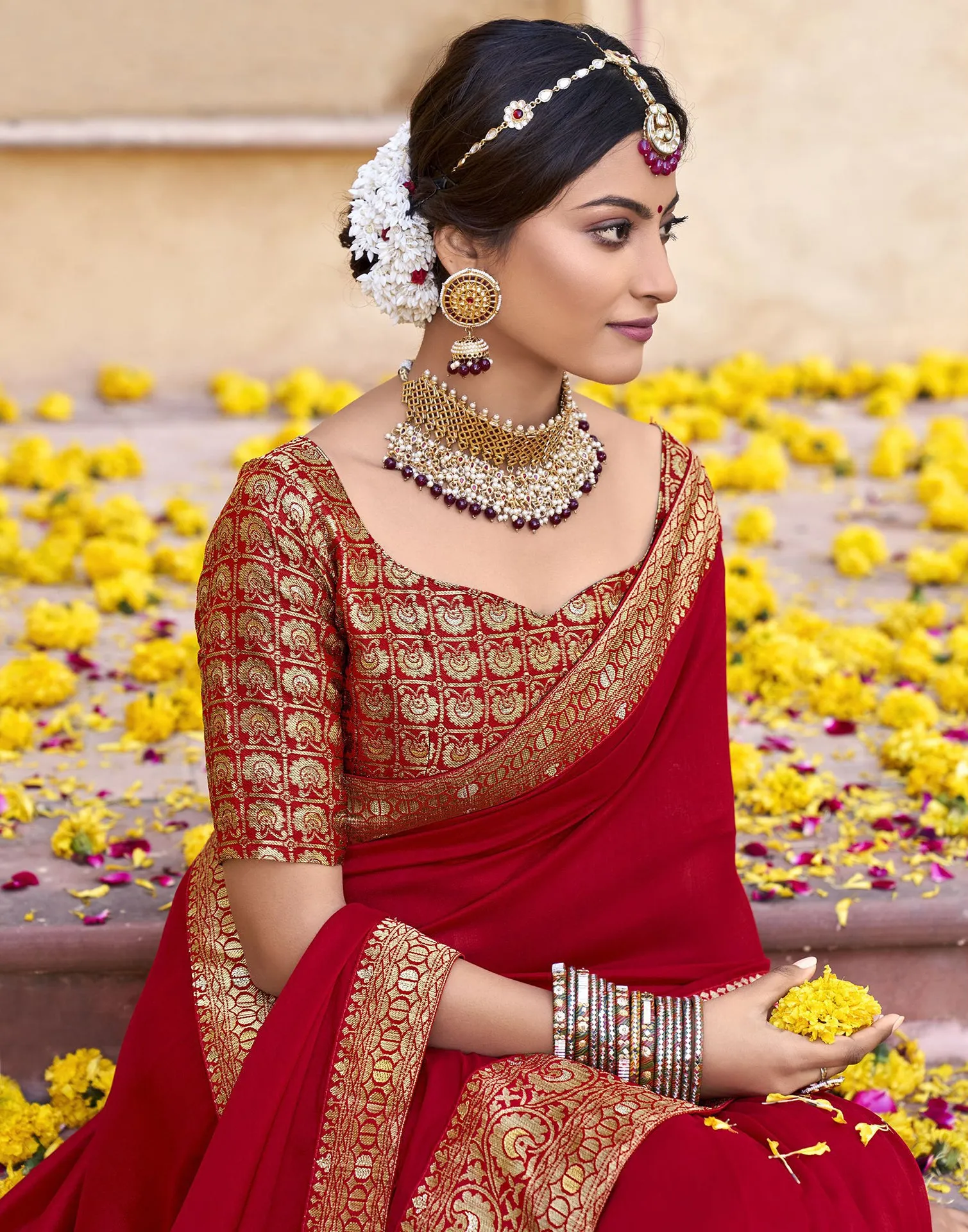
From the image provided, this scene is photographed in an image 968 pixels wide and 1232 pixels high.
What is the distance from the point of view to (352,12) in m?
6.35

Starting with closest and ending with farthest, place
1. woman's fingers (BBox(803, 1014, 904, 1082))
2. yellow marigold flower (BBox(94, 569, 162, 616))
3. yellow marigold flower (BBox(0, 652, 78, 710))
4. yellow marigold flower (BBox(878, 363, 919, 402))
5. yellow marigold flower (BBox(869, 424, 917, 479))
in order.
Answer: woman's fingers (BBox(803, 1014, 904, 1082)) → yellow marigold flower (BBox(0, 652, 78, 710)) → yellow marigold flower (BBox(94, 569, 162, 616)) → yellow marigold flower (BBox(869, 424, 917, 479)) → yellow marigold flower (BBox(878, 363, 919, 402))

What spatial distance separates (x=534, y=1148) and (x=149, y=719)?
194 centimetres

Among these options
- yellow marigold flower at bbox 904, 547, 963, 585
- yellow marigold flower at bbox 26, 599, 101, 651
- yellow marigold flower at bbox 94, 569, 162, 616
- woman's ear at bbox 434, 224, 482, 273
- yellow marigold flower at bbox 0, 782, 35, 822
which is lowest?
yellow marigold flower at bbox 0, 782, 35, 822

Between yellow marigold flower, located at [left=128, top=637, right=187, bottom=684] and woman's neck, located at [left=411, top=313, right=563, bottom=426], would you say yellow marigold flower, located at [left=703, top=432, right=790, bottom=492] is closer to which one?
yellow marigold flower, located at [left=128, top=637, right=187, bottom=684]

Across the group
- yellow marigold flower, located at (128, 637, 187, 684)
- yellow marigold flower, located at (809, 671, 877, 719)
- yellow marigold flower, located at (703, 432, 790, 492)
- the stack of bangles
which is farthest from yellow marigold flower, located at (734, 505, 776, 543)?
the stack of bangles

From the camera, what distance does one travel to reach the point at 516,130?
206 cm

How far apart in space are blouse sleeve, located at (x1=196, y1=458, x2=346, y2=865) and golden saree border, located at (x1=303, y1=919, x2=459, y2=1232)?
0.19m

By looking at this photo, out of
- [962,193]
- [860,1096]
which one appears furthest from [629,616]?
[962,193]

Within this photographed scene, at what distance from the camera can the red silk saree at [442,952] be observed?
1869 mm

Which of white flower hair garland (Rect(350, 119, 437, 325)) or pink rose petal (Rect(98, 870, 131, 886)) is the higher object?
white flower hair garland (Rect(350, 119, 437, 325))

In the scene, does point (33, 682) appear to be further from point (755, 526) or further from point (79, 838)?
point (755, 526)

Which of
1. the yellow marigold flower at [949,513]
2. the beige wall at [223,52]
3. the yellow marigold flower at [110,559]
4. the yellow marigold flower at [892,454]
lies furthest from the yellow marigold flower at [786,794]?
the beige wall at [223,52]

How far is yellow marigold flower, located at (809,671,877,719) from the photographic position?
369cm

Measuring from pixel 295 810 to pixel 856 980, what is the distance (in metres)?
1.41
